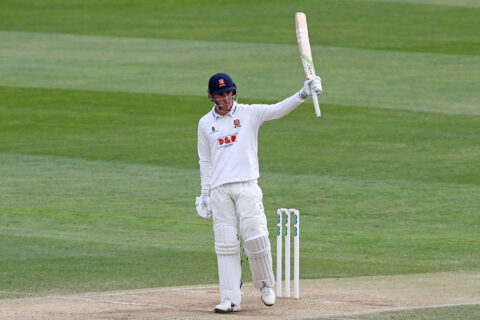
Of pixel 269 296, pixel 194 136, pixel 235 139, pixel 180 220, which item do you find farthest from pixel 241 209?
pixel 194 136

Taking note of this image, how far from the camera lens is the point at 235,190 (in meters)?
9.45

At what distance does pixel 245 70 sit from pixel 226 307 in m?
18.4

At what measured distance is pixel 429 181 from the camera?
1714 cm

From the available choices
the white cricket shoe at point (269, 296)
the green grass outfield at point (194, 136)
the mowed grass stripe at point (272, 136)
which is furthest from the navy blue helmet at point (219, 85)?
the mowed grass stripe at point (272, 136)

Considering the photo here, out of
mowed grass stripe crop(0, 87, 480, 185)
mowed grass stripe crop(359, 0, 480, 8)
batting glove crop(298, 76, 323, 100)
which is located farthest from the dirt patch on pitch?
mowed grass stripe crop(359, 0, 480, 8)

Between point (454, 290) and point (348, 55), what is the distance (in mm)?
19624

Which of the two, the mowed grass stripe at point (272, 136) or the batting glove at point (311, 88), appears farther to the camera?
the mowed grass stripe at point (272, 136)

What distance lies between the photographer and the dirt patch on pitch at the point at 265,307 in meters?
9.20

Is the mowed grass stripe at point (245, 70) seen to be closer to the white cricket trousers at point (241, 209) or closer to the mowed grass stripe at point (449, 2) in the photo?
the mowed grass stripe at point (449, 2)

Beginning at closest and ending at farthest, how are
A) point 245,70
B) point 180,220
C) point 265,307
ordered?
point 265,307 → point 180,220 → point 245,70

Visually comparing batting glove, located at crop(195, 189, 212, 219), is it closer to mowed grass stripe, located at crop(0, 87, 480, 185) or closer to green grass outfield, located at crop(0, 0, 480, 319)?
green grass outfield, located at crop(0, 0, 480, 319)

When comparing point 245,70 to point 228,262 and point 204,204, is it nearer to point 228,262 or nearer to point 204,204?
point 204,204

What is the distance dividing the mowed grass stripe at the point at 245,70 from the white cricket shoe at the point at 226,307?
1412cm

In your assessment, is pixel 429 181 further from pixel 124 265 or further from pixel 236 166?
pixel 236 166
